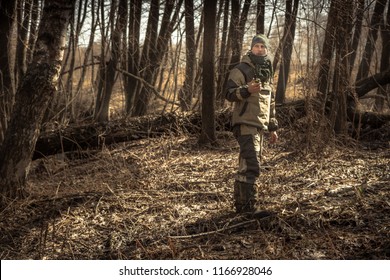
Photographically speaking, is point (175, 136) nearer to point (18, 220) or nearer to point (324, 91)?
point (324, 91)

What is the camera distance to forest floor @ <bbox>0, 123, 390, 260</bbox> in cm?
407

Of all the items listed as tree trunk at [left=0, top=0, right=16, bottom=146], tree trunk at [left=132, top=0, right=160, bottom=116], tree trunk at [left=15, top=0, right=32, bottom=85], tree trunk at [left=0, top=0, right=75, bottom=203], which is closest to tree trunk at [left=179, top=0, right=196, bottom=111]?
tree trunk at [left=132, top=0, right=160, bottom=116]

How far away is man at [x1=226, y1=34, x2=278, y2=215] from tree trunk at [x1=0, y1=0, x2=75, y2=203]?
210 cm

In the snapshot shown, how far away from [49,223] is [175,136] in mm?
4377

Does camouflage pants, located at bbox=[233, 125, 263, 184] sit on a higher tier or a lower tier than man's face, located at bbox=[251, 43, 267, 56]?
lower

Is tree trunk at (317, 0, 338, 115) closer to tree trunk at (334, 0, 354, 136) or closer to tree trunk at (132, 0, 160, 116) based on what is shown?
tree trunk at (334, 0, 354, 136)

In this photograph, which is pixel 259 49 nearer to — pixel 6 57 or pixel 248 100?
pixel 248 100

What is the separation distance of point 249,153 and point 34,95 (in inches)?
97.5

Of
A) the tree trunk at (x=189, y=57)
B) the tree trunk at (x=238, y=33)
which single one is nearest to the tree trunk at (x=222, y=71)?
the tree trunk at (x=238, y=33)

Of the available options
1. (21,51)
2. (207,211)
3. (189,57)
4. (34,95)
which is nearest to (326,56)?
(207,211)

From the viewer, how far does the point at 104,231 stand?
4738 mm

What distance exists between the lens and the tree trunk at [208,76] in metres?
7.93

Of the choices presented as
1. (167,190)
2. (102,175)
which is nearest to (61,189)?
(102,175)

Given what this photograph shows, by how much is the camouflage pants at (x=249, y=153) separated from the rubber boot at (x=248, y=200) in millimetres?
62
